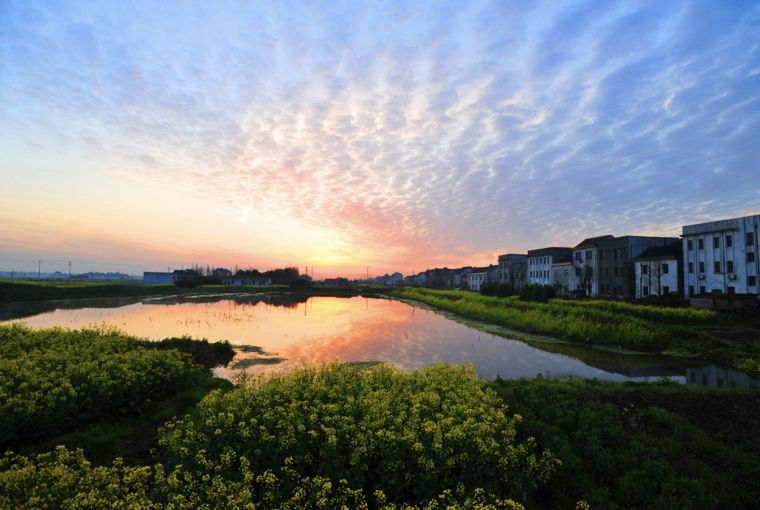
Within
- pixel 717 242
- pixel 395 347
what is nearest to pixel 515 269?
pixel 717 242

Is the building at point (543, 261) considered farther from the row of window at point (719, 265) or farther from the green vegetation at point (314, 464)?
the green vegetation at point (314, 464)

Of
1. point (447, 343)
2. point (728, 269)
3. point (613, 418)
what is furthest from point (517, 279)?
point (613, 418)

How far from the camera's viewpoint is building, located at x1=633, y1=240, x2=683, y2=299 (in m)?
51.5

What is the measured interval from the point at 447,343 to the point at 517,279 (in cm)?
7724

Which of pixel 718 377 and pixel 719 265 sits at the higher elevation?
pixel 719 265

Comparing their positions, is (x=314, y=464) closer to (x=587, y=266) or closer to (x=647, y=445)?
(x=647, y=445)

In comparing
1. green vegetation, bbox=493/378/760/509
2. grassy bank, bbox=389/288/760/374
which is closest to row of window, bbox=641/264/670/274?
grassy bank, bbox=389/288/760/374

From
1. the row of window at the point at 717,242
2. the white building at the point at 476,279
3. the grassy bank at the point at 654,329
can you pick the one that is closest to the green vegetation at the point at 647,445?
the grassy bank at the point at 654,329

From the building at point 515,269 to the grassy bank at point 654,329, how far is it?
6032 centimetres

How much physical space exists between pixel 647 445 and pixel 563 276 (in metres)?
76.7

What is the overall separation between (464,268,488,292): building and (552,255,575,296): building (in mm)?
29185

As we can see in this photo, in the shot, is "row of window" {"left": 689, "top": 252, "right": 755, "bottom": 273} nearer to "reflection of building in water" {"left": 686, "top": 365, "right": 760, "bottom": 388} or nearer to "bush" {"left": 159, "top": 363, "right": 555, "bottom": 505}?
"reflection of building in water" {"left": 686, "top": 365, "right": 760, "bottom": 388}

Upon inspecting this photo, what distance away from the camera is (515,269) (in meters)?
95.6

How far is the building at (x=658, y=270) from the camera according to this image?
5150 centimetres
